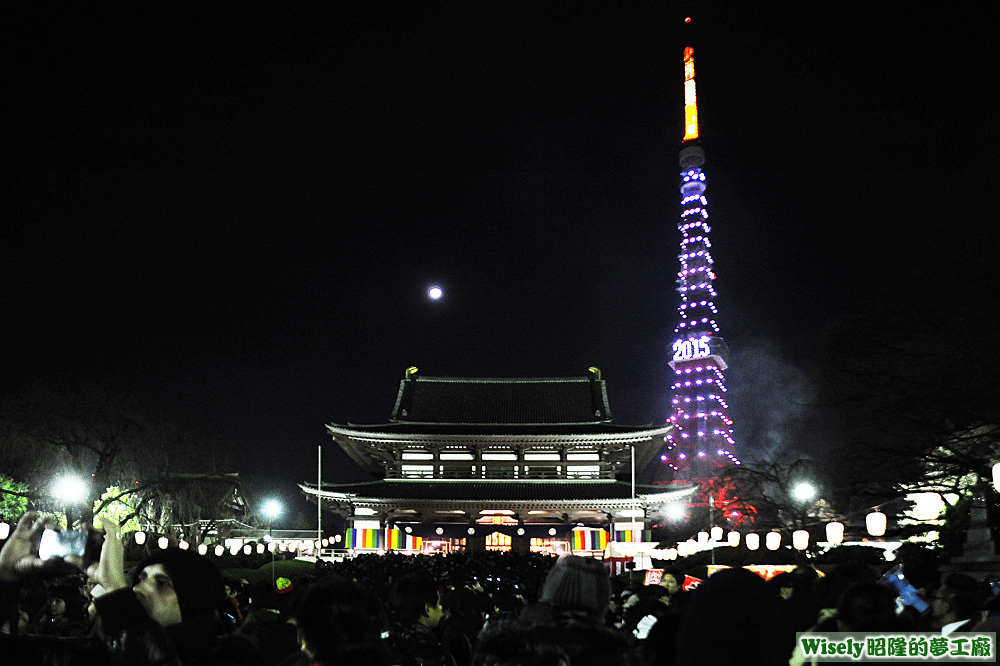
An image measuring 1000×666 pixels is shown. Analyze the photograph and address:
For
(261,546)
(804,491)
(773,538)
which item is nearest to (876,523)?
(773,538)

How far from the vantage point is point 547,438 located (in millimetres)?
33875

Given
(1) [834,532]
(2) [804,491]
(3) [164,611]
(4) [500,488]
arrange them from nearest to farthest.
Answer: (3) [164,611]
(1) [834,532]
(4) [500,488]
(2) [804,491]

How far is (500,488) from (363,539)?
21.2ft

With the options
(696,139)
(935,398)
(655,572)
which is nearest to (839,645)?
(655,572)

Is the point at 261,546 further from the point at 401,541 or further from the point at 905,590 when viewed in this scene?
the point at 905,590

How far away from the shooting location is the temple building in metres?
32.0

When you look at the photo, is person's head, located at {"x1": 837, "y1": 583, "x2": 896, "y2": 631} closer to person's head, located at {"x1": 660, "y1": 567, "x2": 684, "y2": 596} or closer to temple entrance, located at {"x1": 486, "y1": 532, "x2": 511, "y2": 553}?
person's head, located at {"x1": 660, "y1": 567, "x2": 684, "y2": 596}

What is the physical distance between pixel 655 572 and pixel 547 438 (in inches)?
867

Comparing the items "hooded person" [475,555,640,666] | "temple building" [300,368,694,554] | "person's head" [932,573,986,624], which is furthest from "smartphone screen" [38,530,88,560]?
"temple building" [300,368,694,554]

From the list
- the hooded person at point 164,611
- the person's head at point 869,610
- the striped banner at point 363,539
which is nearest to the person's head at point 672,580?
the person's head at point 869,610

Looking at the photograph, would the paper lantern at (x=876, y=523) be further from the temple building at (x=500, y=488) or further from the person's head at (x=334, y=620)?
the person's head at (x=334, y=620)

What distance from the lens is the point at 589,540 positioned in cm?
3212

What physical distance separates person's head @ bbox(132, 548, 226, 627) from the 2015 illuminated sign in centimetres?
7752

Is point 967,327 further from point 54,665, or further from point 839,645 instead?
point 54,665
